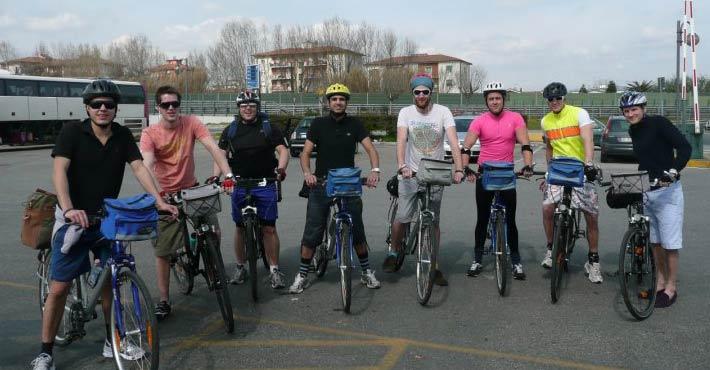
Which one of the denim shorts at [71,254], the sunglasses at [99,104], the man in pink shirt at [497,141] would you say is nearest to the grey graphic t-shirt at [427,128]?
the man in pink shirt at [497,141]

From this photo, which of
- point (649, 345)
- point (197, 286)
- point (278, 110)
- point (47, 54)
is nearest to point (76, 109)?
point (278, 110)

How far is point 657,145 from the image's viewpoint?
19.4 feet

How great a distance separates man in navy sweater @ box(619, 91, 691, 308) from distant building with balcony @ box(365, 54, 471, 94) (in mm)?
28193

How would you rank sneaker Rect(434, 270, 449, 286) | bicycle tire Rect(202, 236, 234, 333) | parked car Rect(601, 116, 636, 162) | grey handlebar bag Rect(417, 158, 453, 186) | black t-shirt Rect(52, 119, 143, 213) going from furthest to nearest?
parked car Rect(601, 116, 636, 162)
sneaker Rect(434, 270, 449, 286)
grey handlebar bag Rect(417, 158, 453, 186)
bicycle tire Rect(202, 236, 234, 333)
black t-shirt Rect(52, 119, 143, 213)

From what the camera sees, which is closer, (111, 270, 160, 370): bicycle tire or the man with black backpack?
(111, 270, 160, 370): bicycle tire

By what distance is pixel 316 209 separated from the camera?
6.61m

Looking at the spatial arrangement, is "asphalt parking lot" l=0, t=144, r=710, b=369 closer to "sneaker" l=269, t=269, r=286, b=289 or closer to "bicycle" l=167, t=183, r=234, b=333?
"sneaker" l=269, t=269, r=286, b=289

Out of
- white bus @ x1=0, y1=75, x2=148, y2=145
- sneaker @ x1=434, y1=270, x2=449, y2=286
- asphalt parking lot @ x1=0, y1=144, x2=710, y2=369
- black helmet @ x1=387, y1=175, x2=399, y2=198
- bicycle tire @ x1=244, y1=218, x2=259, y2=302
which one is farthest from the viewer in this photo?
white bus @ x1=0, y1=75, x2=148, y2=145

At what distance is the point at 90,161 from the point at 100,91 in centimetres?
44

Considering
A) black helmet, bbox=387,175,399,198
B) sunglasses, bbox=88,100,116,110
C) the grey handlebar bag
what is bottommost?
black helmet, bbox=387,175,399,198

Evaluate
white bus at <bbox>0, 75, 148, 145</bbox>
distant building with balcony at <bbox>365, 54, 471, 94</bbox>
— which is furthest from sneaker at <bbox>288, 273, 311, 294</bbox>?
distant building with balcony at <bbox>365, 54, 471, 94</bbox>

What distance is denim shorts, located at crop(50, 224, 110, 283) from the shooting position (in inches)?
175

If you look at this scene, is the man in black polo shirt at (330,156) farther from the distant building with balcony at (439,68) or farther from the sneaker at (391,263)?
the distant building with balcony at (439,68)

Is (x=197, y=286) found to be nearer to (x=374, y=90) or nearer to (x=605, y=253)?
(x=605, y=253)
